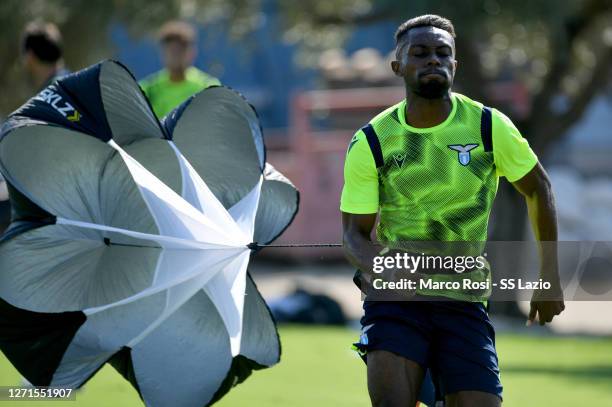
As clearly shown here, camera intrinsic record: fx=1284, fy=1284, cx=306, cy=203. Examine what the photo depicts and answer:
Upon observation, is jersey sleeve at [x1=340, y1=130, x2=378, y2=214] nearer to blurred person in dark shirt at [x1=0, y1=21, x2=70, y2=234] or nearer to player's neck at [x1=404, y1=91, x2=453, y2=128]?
player's neck at [x1=404, y1=91, x2=453, y2=128]

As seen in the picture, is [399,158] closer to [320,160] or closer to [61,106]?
[61,106]

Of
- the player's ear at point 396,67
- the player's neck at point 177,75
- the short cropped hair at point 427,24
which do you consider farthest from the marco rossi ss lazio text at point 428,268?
the player's neck at point 177,75

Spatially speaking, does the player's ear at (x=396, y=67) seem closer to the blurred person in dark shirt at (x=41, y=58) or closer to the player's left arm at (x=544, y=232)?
the player's left arm at (x=544, y=232)

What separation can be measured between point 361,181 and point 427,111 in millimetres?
437

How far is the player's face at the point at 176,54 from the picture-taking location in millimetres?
11117

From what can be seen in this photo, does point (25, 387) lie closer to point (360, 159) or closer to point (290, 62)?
point (360, 159)

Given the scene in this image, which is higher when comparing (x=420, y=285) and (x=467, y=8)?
(x=467, y=8)

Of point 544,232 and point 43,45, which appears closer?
point 544,232

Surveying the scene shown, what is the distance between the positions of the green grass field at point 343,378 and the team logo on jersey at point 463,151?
11.9ft

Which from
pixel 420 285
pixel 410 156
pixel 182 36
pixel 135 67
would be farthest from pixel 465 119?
pixel 135 67

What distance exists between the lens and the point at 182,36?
36.5ft

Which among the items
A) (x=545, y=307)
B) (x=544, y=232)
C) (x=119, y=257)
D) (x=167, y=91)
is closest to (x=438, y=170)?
(x=544, y=232)

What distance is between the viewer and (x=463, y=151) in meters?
5.73

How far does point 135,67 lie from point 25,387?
2181 centimetres
